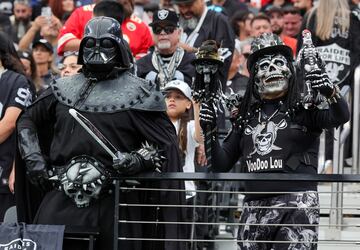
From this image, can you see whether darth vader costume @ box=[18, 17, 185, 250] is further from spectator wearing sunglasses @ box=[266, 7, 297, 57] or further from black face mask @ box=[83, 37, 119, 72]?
spectator wearing sunglasses @ box=[266, 7, 297, 57]

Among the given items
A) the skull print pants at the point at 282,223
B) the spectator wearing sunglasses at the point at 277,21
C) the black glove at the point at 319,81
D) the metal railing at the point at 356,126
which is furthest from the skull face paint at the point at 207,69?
the spectator wearing sunglasses at the point at 277,21

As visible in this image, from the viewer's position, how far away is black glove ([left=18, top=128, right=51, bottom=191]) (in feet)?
25.4

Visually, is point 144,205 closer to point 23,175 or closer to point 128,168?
point 128,168

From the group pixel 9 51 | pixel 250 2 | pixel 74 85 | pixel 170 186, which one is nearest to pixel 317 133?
pixel 170 186

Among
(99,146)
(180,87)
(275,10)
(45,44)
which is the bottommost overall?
(99,146)

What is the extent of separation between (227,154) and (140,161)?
0.78m

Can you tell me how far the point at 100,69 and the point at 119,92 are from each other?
0.67ft

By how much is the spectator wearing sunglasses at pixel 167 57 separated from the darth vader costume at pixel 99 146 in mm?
2548

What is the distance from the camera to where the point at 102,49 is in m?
7.87

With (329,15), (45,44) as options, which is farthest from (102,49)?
(45,44)

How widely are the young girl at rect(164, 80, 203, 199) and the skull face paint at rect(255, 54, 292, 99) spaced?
1.94 metres

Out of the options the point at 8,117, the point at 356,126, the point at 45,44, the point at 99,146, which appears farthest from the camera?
the point at 45,44

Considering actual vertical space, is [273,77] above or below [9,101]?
above

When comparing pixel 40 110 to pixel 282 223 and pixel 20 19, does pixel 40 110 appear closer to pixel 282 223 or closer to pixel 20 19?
pixel 282 223
